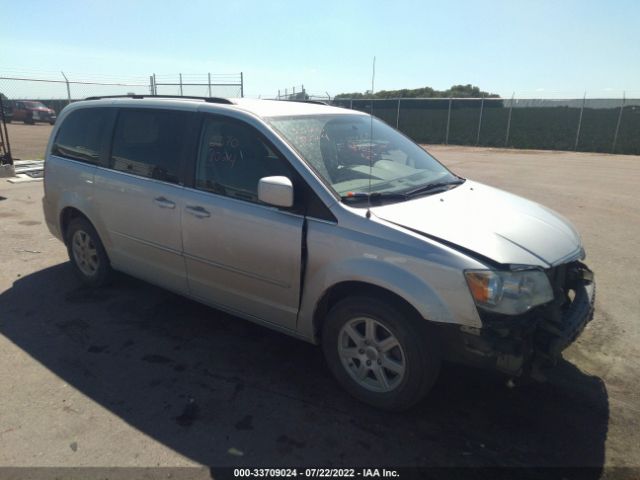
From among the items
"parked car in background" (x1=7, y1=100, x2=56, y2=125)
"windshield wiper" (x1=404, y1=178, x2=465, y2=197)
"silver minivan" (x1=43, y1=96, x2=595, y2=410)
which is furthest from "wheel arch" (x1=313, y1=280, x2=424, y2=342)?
"parked car in background" (x1=7, y1=100, x2=56, y2=125)

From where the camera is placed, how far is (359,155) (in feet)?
12.0

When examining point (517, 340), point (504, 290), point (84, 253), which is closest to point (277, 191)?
point (504, 290)

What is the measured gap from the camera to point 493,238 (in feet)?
9.26

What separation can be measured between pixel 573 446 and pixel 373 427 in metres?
1.12

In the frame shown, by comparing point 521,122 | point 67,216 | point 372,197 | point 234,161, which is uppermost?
point 521,122

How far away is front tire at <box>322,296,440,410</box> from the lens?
2.77 m

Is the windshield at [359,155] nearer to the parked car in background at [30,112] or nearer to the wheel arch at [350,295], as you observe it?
the wheel arch at [350,295]

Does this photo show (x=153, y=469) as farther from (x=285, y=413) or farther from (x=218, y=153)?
(x=218, y=153)

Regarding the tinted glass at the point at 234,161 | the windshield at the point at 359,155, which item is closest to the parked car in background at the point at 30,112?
the tinted glass at the point at 234,161

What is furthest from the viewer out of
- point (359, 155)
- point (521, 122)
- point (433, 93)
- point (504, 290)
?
point (433, 93)

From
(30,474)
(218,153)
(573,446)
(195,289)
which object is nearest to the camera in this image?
(30,474)

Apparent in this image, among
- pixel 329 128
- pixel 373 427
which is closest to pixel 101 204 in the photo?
pixel 329 128

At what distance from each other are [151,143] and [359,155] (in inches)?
69.4

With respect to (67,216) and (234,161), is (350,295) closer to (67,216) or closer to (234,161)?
(234,161)
